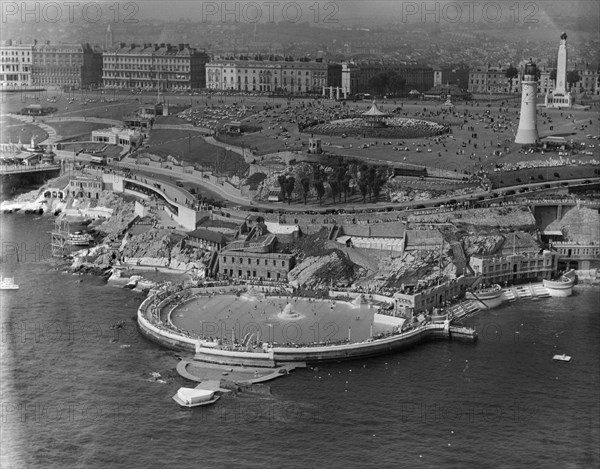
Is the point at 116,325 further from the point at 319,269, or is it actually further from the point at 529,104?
the point at 529,104

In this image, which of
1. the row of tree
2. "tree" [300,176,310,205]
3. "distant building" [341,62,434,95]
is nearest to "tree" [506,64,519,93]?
"distant building" [341,62,434,95]

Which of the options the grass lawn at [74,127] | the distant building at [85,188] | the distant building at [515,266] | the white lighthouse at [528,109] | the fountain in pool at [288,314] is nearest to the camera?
the fountain in pool at [288,314]

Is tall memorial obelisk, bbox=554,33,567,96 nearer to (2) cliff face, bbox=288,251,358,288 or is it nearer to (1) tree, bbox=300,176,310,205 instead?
(1) tree, bbox=300,176,310,205

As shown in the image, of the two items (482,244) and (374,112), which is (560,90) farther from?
(482,244)

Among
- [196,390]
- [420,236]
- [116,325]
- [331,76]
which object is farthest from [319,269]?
[331,76]

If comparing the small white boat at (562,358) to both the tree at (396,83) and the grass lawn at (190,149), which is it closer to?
the grass lawn at (190,149)

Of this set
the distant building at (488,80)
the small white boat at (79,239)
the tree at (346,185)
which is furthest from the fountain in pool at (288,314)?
the distant building at (488,80)
